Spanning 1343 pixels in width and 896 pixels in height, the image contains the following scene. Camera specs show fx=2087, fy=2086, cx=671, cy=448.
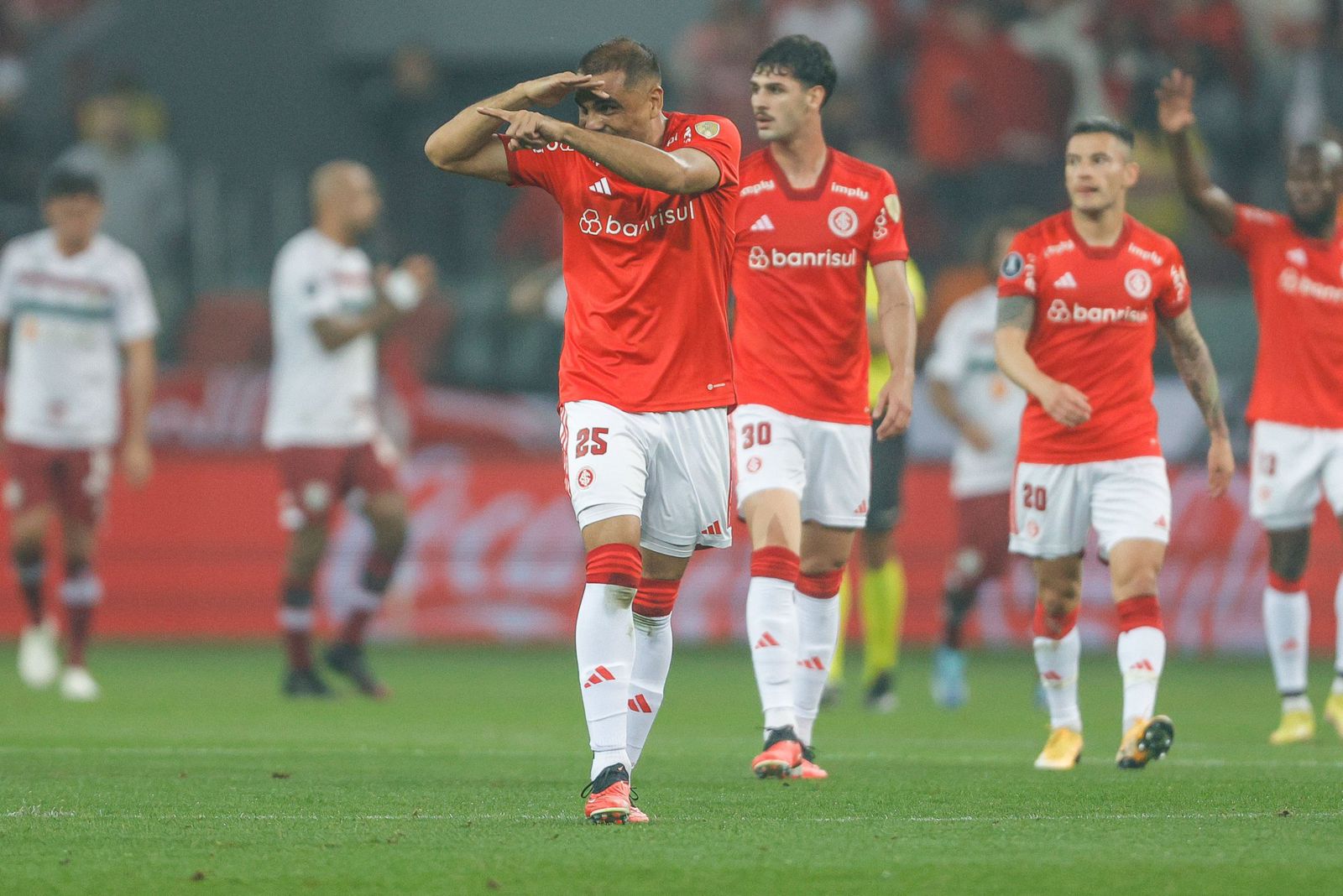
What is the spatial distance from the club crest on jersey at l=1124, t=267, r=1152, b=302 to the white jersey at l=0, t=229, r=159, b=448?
629cm

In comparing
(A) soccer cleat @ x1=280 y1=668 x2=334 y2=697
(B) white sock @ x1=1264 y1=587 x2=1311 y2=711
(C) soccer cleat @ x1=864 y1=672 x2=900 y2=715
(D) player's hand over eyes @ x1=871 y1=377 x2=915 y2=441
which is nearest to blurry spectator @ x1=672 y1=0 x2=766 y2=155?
(C) soccer cleat @ x1=864 y1=672 x2=900 y2=715

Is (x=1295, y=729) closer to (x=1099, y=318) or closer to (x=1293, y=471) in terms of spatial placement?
(x=1293, y=471)

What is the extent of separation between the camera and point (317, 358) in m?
11.7

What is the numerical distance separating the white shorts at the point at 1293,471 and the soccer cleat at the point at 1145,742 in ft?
7.49

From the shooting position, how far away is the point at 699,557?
47.5ft

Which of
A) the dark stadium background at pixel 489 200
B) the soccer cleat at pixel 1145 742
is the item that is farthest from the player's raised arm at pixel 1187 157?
the dark stadium background at pixel 489 200

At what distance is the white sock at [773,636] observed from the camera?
7520mm

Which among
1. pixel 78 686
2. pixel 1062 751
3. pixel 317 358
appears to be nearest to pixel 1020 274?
pixel 1062 751

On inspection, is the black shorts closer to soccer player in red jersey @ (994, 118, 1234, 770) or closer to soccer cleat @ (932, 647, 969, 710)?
soccer cleat @ (932, 647, 969, 710)

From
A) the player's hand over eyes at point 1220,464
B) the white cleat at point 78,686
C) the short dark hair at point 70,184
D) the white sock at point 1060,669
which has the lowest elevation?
the white cleat at point 78,686

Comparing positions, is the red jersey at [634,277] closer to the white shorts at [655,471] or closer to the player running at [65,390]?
the white shorts at [655,471]

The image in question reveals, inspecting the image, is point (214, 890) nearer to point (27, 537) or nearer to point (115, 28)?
point (27, 537)

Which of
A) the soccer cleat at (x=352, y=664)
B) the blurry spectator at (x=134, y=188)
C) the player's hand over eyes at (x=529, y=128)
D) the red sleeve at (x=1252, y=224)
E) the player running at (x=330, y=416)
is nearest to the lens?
the player's hand over eyes at (x=529, y=128)

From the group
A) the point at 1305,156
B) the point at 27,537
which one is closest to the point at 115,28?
the point at 27,537
